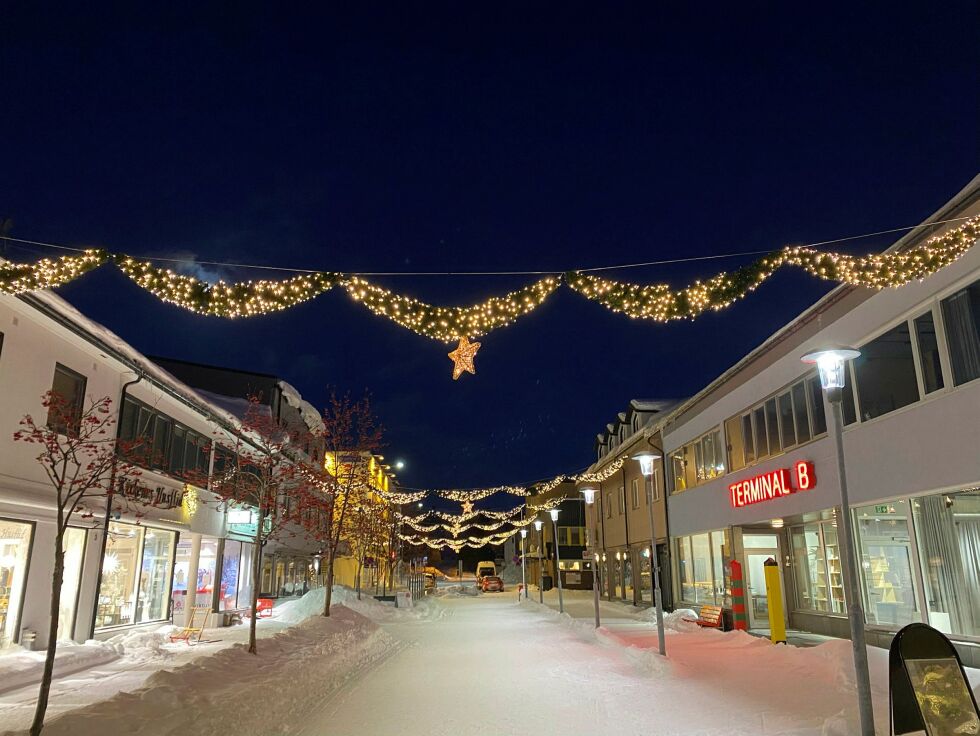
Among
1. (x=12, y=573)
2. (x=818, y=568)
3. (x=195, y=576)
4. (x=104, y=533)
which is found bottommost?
(x=195, y=576)

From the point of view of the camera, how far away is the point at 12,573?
14227 mm

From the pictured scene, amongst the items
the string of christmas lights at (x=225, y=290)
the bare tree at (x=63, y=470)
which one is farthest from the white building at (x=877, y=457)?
the bare tree at (x=63, y=470)

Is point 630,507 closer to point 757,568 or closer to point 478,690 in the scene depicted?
point 757,568

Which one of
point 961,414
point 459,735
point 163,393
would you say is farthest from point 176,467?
point 961,414

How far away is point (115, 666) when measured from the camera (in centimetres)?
1403

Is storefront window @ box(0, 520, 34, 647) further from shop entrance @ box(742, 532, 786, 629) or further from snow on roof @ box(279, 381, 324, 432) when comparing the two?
snow on roof @ box(279, 381, 324, 432)

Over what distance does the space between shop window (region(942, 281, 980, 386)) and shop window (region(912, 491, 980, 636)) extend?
2043 mm

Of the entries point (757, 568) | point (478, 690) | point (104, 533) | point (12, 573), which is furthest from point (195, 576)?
point (757, 568)

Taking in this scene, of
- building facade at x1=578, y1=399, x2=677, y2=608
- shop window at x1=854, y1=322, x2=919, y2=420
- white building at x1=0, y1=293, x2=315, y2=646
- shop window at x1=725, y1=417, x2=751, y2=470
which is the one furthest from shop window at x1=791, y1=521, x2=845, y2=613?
white building at x1=0, y1=293, x2=315, y2=646

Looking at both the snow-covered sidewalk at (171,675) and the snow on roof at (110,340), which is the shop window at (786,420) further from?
the snow on roof at (110,340)

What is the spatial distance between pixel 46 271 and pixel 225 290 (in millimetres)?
2200

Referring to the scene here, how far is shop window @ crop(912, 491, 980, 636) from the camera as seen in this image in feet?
38.9

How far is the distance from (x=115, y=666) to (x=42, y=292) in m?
7.35

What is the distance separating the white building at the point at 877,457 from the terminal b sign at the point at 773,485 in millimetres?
67
